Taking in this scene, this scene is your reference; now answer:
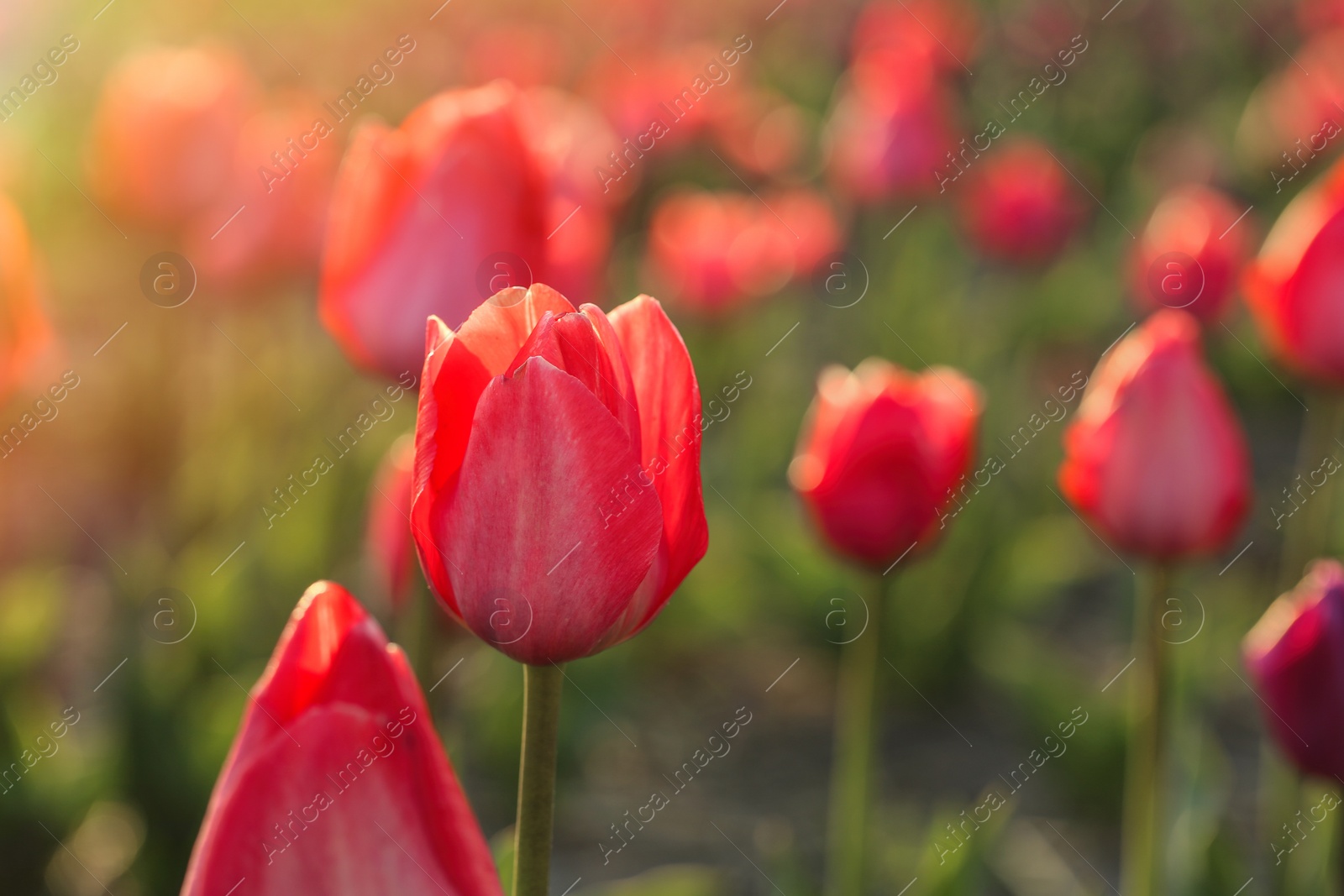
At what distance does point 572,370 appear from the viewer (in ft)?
2.18

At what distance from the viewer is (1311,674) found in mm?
1131

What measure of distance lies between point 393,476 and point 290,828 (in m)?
0.91

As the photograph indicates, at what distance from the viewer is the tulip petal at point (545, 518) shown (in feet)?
2.12

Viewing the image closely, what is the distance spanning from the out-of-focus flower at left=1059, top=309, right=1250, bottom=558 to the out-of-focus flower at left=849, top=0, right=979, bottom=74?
2555 millimetres

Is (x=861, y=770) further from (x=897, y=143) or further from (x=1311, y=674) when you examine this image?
(x=897, y=143)

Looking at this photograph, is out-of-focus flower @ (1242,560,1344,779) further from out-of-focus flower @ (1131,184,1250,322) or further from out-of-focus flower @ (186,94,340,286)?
out-of-focus flower @ (186,94,340,286)

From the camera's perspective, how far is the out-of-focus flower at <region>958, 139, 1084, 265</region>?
3.38 meters

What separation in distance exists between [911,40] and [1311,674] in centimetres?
370

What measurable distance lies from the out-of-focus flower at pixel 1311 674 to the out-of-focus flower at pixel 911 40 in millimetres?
2764

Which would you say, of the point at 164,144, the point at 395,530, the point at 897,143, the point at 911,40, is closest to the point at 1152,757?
the point at 395,530

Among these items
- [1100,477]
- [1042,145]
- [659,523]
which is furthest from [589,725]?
[1042,145]

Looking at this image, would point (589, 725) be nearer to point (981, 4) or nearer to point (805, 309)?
point (805, 309)

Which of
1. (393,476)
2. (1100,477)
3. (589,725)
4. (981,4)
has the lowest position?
(981,4)

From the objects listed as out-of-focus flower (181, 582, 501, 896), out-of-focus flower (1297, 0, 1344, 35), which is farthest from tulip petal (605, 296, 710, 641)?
out-of-focus flower (1297, 0, 1344, 35)
